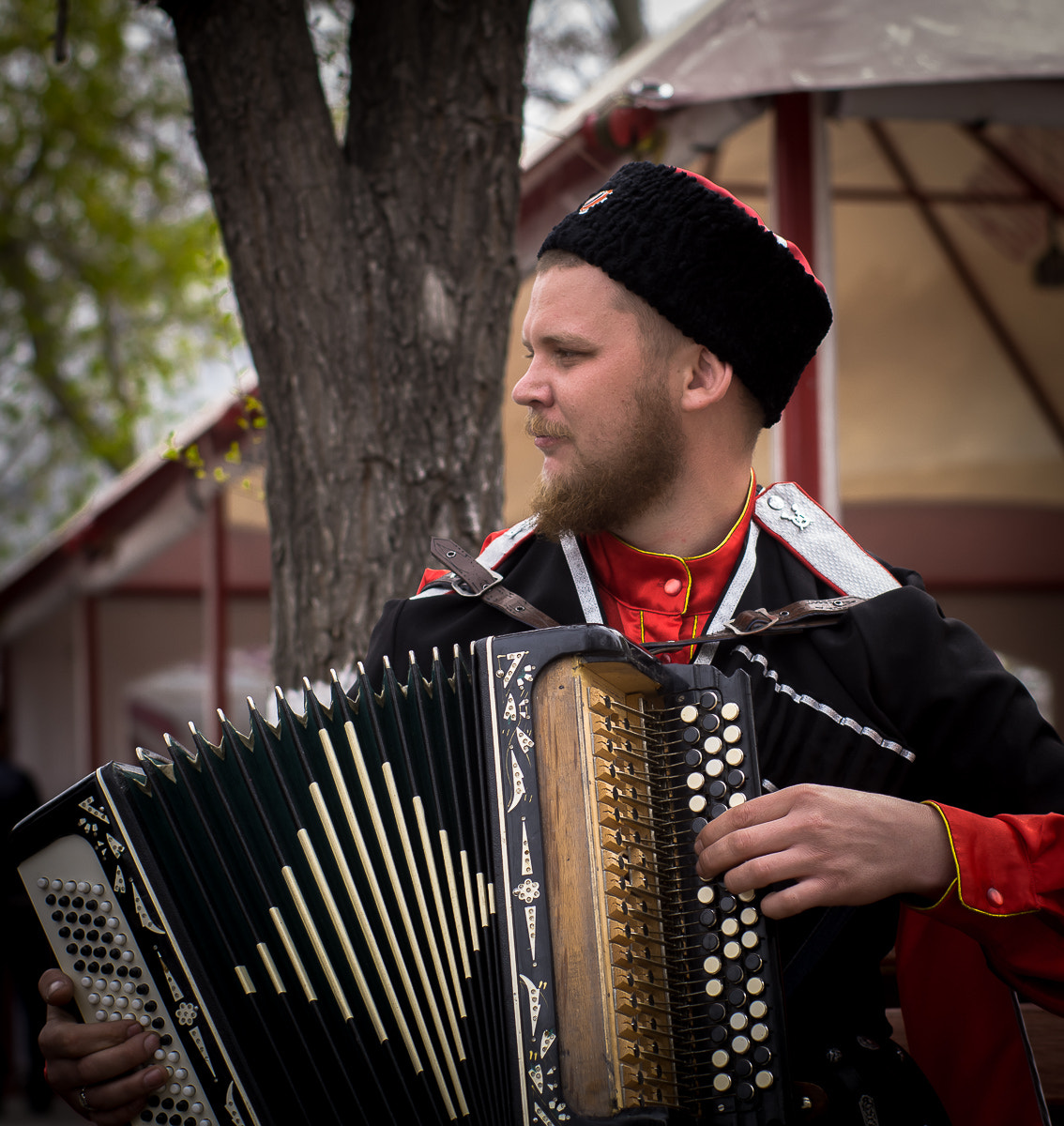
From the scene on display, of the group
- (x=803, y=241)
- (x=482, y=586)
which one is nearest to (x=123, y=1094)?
(x=482, y=586)

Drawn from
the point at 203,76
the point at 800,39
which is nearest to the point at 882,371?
the point at 800,39

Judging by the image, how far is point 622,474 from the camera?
1664mm

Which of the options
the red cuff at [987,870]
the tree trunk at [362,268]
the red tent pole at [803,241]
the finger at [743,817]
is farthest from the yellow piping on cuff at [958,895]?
the red tent pole at [803,241]

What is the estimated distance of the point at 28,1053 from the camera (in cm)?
697

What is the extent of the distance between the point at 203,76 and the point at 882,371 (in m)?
4.74

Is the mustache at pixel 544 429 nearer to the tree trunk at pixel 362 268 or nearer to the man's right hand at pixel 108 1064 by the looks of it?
the tree trunk at pixel 362 268

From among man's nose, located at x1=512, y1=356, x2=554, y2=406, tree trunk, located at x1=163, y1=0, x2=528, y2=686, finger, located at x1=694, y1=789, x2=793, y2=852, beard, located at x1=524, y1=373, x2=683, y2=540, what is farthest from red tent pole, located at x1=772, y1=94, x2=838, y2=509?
finger, located at x1=694, y1=789, x2=793, y2=852

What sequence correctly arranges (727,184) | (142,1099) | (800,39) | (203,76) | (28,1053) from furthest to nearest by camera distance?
(28,1053)
(727,184)
(800,39)
(203,76)
(142,1099)

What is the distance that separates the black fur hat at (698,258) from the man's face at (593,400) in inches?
1.9

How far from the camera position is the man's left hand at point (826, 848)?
1296mm

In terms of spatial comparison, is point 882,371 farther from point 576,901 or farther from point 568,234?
point 576,901

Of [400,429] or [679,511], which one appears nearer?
[679,511]

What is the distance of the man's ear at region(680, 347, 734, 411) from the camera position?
1.70m

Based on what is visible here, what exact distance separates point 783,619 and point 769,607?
0.45 feet
